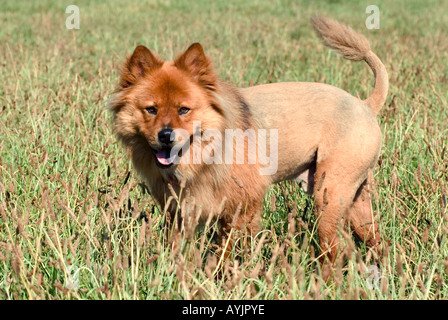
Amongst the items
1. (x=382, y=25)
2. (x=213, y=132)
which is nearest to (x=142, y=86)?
(x=213, y=132)

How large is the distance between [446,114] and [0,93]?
14.1ft

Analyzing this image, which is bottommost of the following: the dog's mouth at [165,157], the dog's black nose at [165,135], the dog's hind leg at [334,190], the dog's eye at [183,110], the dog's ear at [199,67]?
the dog's hind leg at [334,190]

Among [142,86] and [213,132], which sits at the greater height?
[142,86]

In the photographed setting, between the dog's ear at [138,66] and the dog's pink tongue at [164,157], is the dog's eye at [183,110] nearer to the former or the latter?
the dog's pink tongue at [164,157]

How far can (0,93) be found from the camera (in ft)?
18.3

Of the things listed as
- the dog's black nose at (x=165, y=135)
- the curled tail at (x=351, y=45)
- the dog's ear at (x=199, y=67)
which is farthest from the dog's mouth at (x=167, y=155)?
the curled tail at (x=351, y=45)

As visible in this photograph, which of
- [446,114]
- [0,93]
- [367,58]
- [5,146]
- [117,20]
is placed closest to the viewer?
[367,58]

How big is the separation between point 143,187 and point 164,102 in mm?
560

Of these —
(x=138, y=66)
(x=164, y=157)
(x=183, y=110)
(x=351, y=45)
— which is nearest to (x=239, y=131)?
(x=183, y=110)

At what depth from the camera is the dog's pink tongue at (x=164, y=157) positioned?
317 centimetres

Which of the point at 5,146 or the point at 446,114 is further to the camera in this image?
the point at 446,114

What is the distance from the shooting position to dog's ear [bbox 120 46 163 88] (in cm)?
326

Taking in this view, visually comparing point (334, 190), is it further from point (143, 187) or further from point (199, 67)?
point (143, 187)
